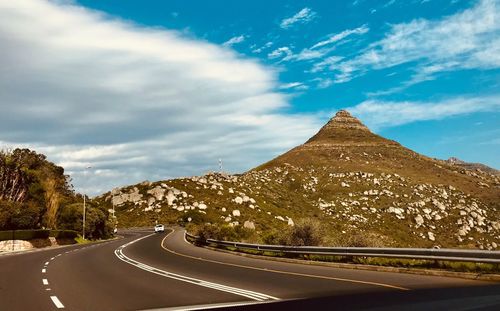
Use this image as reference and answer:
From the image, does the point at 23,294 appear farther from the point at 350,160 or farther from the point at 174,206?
the point at 350,160

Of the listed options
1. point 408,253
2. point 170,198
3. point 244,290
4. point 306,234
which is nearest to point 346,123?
point 170,198

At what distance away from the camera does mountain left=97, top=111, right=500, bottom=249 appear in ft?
279

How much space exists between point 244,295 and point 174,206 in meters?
98.6

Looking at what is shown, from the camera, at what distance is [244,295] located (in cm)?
1186

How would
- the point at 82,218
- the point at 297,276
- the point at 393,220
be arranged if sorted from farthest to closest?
1. the point at 393,220
2. the point at 82,218
3. the point at 297,276

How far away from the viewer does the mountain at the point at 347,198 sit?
84.9 meters

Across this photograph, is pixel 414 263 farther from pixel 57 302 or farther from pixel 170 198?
pixel 170 198

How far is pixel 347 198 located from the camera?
4102 inches

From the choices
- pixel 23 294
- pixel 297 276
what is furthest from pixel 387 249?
pixel 23 294

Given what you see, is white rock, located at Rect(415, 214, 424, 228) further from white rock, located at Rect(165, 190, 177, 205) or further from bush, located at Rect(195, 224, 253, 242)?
bush, located at Rect(195, 224, 253, 242)

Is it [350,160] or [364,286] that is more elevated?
[350,160]

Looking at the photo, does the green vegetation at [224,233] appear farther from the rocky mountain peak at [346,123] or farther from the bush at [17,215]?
the rocky mountain peak at [346,123]

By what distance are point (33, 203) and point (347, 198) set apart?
68.3m

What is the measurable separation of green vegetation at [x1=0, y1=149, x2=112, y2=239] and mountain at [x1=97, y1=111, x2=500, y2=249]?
22.7 metres
